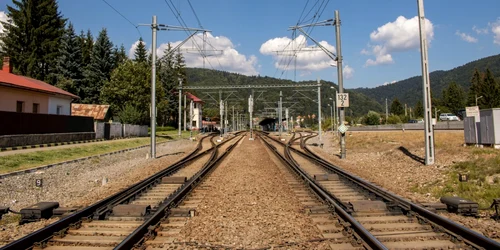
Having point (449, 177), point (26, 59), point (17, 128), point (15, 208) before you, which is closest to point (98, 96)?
point (26, 59)

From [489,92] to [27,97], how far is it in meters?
105

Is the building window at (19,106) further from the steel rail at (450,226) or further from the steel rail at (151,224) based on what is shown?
the steel rail at (450,226)

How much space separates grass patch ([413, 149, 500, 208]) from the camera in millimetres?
9477

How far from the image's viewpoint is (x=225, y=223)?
7246 mm

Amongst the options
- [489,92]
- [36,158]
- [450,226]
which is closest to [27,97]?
[36,158]

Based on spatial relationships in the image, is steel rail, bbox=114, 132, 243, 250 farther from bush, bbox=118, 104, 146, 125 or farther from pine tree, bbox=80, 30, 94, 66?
pine tree, bbox=80, 30, 94, 66

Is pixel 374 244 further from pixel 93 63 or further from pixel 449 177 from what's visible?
pixel 93 63

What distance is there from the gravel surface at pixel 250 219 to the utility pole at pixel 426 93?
6.66 metres

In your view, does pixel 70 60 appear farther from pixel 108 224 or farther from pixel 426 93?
pixel 108 224

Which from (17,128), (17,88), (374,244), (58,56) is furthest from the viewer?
(58,56)

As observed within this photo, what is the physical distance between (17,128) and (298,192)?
21.8 metres

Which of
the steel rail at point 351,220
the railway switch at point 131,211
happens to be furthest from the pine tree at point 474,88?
the railway switch at point 131,211

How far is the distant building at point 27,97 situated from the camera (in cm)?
2891

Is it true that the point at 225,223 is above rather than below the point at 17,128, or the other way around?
below
